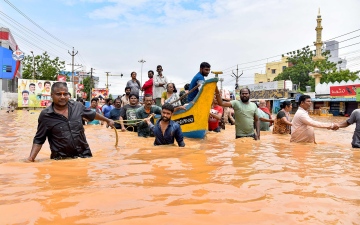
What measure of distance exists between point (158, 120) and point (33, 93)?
118 ft

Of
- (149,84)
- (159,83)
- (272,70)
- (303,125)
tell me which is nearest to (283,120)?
(303,125)

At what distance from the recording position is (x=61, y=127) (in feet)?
14.8

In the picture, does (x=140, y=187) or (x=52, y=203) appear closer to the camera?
(x=52, y=203)

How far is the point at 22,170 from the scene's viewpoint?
380 centimetres

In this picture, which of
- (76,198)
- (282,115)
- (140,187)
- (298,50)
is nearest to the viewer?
(76,198)

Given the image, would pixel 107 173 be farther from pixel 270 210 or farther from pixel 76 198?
pixel 270 210

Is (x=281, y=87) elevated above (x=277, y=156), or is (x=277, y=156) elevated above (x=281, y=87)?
(x=281, y=87)

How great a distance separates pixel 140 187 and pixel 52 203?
808 millimetres

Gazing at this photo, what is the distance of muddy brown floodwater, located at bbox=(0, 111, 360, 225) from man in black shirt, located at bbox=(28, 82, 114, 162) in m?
0.28

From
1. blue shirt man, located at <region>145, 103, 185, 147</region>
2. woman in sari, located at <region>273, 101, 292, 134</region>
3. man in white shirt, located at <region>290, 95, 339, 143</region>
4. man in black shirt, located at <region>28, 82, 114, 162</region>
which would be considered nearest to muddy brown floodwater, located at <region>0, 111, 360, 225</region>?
man in black shirt, located at <region>28, 82, 114, 162</region>

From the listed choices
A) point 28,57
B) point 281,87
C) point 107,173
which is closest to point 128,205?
point 107,173

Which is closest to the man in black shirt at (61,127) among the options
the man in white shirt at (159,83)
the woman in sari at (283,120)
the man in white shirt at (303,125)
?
the man in white shirt at (303,125)

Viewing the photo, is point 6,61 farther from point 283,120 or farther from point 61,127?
point 61,127

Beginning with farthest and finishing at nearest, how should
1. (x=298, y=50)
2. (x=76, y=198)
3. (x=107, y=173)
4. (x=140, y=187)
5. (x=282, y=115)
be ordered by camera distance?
1. (x=298, y=50)
2. (x=282, y=115)
3. (x=107, y=173)
4. (x=140, y=187)
5. (x=76, y=198)
